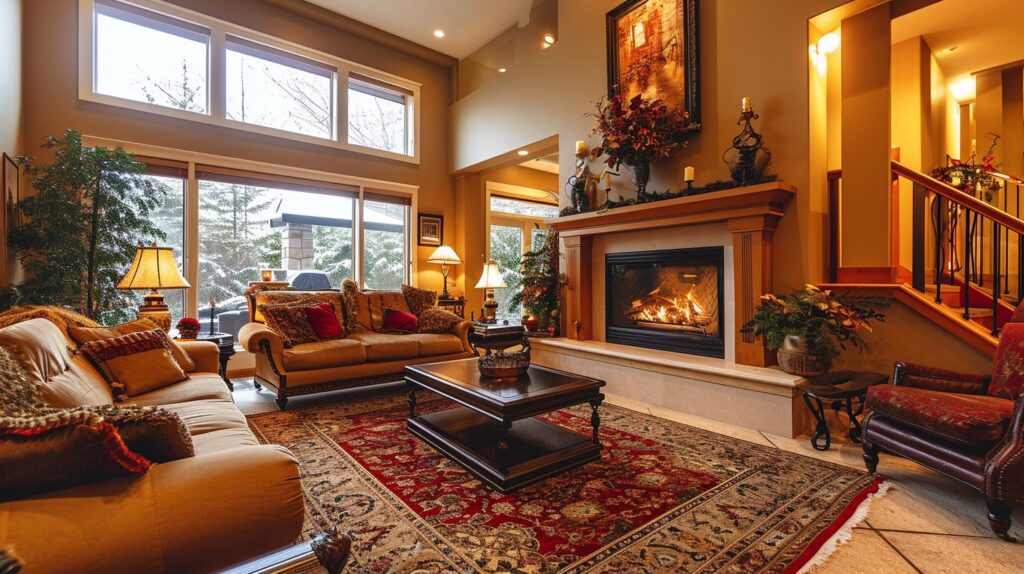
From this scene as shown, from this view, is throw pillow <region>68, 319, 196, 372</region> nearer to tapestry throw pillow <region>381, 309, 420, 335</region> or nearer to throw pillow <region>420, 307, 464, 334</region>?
tapestry throw pillow <region>381, 309, 420, 335</region>

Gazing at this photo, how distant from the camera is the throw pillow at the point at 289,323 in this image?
3.74 metres

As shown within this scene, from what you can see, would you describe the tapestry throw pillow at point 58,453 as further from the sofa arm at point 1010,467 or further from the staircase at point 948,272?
the staircase at point 948,272

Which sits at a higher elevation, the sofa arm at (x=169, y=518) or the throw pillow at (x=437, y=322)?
the throw pillow at (x=437, y=322)

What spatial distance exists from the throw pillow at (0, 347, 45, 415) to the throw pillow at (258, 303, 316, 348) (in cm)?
227

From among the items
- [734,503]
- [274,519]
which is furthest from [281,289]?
[734,503]

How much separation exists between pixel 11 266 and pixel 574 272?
15.5 ft

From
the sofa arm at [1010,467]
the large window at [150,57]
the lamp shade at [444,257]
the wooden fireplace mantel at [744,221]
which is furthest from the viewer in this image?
the lamp shade at [444,257]

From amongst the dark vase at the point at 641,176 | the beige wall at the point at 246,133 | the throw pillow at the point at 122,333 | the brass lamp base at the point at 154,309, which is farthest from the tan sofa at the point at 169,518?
the beige wall at the point at 246,133

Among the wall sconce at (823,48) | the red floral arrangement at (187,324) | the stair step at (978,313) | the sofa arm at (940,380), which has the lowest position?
the sofa arm at (940,380)

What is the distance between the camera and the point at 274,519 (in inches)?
43.3

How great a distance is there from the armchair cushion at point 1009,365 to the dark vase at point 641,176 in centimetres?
243

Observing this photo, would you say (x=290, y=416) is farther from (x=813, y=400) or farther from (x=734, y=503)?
(x=813, y=400)

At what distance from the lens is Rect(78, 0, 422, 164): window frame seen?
420cm

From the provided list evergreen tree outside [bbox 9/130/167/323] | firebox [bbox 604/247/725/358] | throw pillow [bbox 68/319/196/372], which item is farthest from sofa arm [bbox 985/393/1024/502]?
evergreen tree outside [bbox 9/130/167/323]
